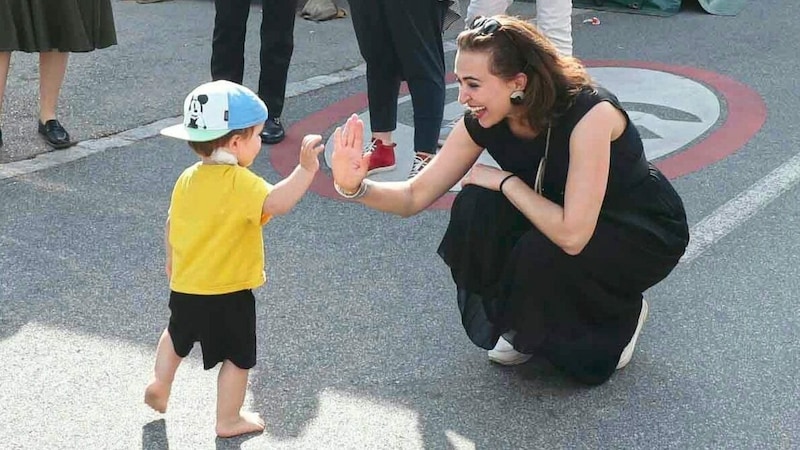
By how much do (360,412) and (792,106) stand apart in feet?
12.4

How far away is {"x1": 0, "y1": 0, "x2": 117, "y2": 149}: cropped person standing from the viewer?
491cm

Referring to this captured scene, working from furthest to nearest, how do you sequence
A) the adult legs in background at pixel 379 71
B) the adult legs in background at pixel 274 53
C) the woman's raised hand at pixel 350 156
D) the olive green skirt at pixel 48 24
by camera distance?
1. the adult legs in background at pixel 274 53
2. the olive green skirt at pixel 48 24
3. the adult legs in background at pixel 379 71
4. the woman's raised hand at pixel 350 156


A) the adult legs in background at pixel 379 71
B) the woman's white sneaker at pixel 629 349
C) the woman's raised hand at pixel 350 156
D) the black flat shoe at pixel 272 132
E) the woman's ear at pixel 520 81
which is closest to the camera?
the woman's raised hand at pixel 350 156

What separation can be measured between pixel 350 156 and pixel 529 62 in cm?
57

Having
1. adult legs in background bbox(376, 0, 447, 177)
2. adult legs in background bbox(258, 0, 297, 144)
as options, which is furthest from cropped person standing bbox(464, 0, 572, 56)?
adult legs in background bbox(258, 0, 297, 144)

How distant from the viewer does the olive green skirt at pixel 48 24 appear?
16.1 feet

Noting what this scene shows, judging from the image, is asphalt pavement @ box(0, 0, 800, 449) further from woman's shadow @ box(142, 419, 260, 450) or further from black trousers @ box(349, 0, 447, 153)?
black trousers @ box(349, 0, 447, 153)

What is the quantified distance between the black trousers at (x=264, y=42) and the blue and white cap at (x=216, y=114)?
2.68 metres

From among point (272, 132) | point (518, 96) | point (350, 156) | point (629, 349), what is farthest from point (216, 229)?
point (272, 132)

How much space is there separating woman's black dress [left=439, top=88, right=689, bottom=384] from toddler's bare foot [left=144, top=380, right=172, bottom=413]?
94 cm

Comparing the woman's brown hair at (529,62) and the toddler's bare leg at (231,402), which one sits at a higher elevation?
the woman's brown hair at (529,62)

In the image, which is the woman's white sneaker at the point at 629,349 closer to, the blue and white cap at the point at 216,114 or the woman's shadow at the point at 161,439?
the woman's shadow at the point at 161,439

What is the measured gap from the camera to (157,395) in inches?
114

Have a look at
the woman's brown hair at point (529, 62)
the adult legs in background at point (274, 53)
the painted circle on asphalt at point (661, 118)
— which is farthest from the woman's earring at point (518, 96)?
the adult legs in background at point (274, 53)
